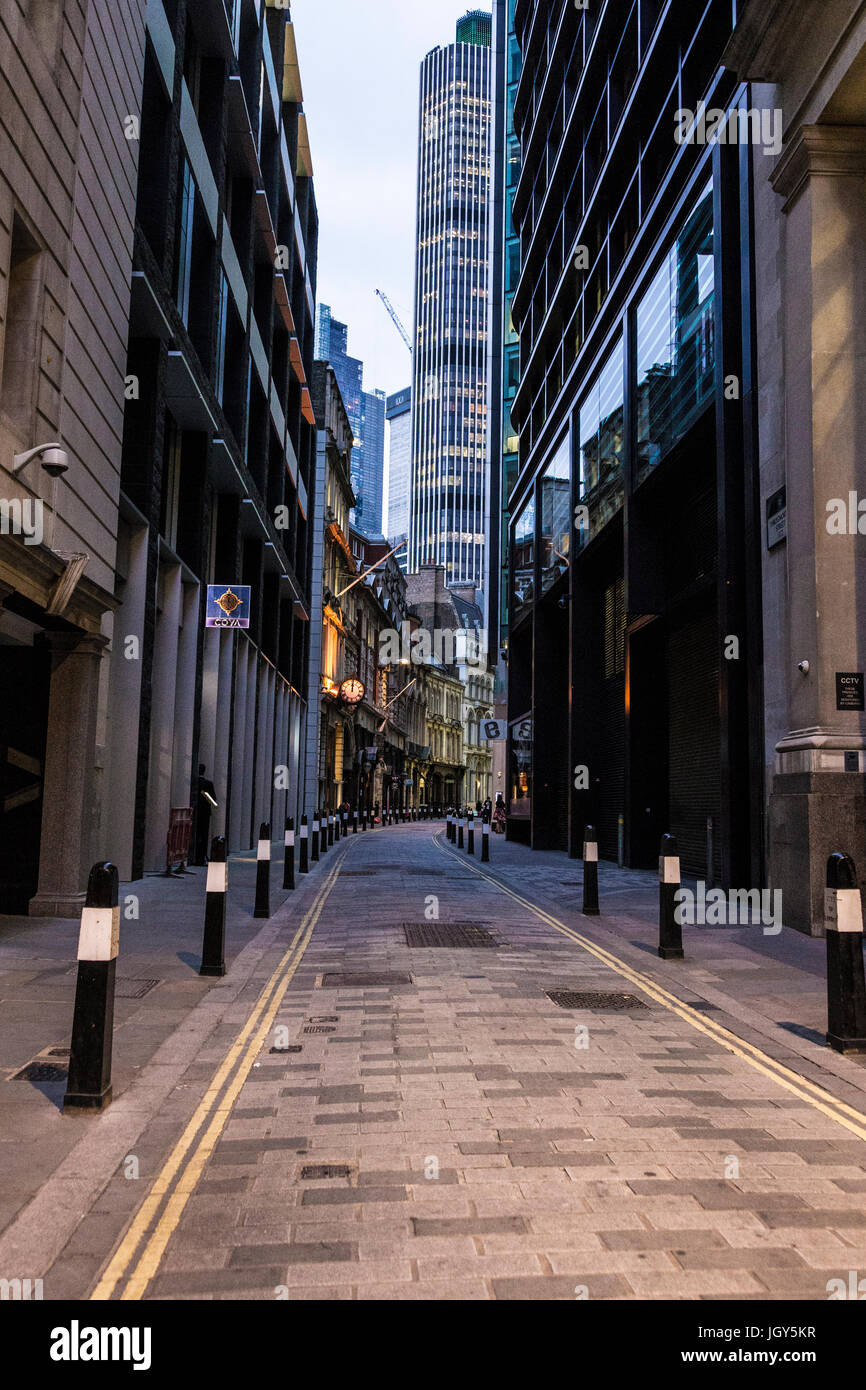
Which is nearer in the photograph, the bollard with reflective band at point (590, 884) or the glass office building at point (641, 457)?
the bollard with reflective band at point (590, 884)

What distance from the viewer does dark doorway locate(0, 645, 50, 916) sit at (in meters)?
11.7

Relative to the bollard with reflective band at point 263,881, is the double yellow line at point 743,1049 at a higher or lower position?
lower

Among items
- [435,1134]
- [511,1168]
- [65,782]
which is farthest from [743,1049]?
[65,782]

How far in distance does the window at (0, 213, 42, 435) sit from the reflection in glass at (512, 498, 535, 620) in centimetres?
2615

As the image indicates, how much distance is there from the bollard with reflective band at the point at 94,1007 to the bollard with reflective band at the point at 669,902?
236 inches

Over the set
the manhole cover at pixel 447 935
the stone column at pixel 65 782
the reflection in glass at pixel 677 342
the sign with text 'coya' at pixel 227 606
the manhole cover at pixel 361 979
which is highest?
the reflection in glass at pixel 677 342

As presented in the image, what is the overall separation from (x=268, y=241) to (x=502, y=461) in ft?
111

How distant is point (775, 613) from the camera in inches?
540

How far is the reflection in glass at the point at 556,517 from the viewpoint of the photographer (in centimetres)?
3042

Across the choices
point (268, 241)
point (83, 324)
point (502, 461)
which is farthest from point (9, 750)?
point (502, 461)

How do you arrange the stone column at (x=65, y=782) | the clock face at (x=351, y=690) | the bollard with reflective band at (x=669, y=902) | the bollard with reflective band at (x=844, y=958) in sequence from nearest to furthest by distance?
the bollard with reflective band at (x=844, y=958)
the bollard with reflective band at (x=669, y=902)
the stone column at (x=65, y=782)
the clock face at (x=351, y=690)

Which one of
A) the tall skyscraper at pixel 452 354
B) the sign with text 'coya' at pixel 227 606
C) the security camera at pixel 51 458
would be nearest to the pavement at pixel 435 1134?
the security camera at pixel 51 458

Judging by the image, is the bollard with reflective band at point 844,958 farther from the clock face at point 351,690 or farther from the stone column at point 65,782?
the clock face at point 351,690

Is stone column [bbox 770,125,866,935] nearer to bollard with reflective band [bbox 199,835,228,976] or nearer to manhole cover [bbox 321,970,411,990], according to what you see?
manhole cover [bbox 321,970,411,990]
